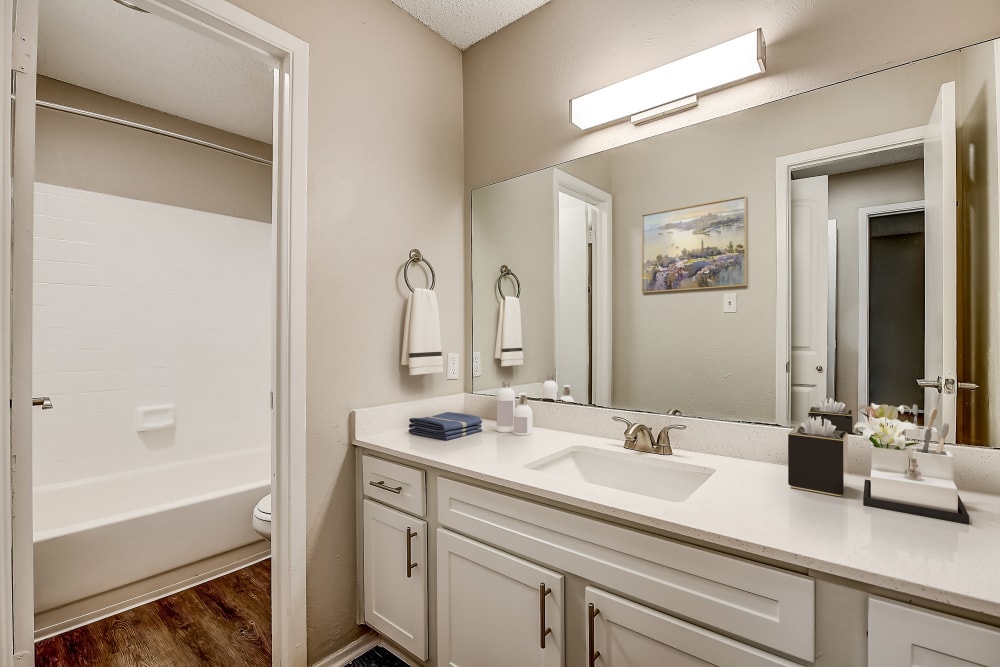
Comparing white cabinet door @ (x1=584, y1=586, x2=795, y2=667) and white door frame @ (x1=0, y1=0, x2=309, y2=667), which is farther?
white door frame @ (x1=0, y1=0, x2=309, y2=667)

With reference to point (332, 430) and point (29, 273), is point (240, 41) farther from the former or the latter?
point (332, 430)

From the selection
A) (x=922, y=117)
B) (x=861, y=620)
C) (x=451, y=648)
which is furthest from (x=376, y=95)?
(x=861, y=620)

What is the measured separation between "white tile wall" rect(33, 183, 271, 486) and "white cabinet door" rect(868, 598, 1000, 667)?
3.27 m

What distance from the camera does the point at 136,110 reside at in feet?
8.39

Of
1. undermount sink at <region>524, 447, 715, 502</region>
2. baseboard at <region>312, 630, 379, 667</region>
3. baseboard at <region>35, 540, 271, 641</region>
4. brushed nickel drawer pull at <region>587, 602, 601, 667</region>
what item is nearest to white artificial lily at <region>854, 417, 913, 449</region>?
undermount sink at <region>524, 447, 715, 502</region>

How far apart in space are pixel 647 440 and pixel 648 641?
0.59m

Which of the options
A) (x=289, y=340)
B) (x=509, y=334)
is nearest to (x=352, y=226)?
(x=289, y=340)

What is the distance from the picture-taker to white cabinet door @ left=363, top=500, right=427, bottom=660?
1454 millimetres

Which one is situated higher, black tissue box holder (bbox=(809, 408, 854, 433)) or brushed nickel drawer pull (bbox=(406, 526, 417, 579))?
black tissue box holder (bbox=(809, 408, 854, 433))

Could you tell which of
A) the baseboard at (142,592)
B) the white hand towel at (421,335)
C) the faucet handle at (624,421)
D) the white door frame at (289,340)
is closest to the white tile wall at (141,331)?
the baseboard at (142,592)

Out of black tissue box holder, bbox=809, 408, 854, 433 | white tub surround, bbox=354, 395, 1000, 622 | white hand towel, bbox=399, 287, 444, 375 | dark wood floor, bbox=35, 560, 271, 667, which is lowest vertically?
dark wood floor, bbox=35, 560, 271, 667

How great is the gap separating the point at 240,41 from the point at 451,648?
6.51 feet

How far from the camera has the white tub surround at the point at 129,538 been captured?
1.84 meters

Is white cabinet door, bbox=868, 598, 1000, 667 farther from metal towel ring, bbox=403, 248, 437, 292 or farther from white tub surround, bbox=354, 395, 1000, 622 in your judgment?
metal towel ring, bbox=403, 248, 437, 292
